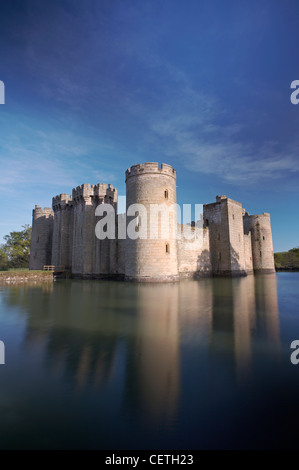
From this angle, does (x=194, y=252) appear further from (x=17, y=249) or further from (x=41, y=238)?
(x=17, y=249)

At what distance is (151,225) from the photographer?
643 inches

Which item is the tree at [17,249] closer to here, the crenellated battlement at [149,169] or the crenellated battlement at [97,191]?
the crenellated battlement at [97,191]

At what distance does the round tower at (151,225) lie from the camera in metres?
16.2

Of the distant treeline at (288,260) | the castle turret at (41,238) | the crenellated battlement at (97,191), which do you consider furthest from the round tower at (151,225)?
the distant treeline at (288,260)

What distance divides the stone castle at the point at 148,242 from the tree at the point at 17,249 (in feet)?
21.8

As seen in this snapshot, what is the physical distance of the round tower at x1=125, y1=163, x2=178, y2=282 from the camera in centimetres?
1622

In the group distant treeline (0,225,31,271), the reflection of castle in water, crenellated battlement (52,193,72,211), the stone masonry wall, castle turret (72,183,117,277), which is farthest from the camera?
distant treeline (0,225,31,271)

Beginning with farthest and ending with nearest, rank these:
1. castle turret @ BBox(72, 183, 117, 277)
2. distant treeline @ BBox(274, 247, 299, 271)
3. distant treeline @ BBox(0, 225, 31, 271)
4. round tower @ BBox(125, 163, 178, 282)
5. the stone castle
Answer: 1. distant treeline @ BBox(274, 247, 299, 271)
2. distant treeline @ BBox(0, 225, 31, 271)
3. castle turret @ BBox(72, 183, 117, 277)
4. the stone castle
5. round tower @ BBox(125, 163, 178, 282)

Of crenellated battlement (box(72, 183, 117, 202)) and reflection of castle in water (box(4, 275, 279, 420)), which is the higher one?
crenellated battlement (box(72, 183, 117, 202))

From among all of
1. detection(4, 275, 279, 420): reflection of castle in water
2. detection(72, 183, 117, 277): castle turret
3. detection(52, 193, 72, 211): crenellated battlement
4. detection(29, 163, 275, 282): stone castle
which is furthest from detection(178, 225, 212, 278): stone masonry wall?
detection(4, 275, 279, 420): reflection of castle in water

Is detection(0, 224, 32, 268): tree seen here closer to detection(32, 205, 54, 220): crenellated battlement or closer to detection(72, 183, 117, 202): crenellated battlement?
detection(32, 205, 54, 220): crenellated battlement

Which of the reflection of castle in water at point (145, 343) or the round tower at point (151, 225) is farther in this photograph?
the round tower at point (151, 225)

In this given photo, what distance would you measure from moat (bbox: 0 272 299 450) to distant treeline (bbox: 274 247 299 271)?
39.3 metres
